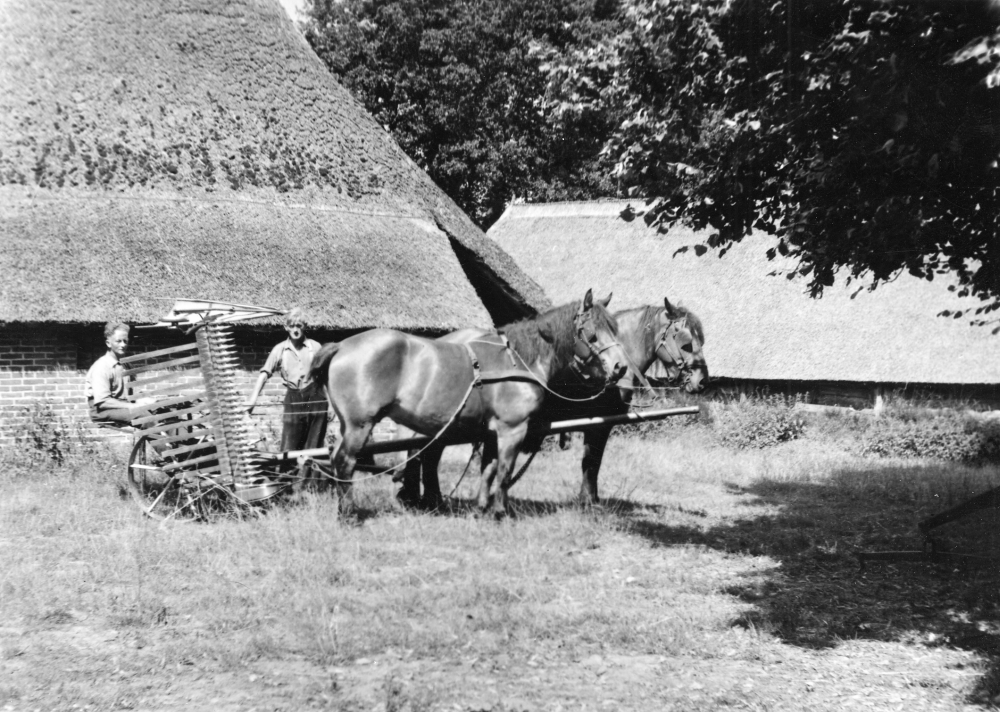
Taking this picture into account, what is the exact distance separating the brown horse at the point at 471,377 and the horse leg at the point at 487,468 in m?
0.01

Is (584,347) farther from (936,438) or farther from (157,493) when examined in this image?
(936,438)

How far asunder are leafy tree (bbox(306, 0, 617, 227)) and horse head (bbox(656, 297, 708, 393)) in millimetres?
16173

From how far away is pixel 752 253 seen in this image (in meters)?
19.2

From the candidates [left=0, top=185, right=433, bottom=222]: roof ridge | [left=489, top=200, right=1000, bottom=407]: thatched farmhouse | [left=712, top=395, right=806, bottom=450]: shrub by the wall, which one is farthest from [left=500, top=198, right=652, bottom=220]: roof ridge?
[left=0, top=185, right=433, bottom=222]: roof ridge

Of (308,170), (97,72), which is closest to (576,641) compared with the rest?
(308,170)

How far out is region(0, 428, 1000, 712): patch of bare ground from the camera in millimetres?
4730

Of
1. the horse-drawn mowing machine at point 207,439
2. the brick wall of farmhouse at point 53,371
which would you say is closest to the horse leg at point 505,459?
the horse-drawn mowing machine at point 207,439

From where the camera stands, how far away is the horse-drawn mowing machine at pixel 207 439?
296 inches

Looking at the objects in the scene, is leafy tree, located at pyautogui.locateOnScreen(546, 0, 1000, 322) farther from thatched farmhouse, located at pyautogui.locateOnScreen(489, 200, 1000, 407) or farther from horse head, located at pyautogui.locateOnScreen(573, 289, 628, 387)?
thatched farmhouse, located at pyautogui.locateOnScreen(489, 200, 1000, 407)

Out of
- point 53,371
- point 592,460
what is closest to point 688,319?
point 592,460

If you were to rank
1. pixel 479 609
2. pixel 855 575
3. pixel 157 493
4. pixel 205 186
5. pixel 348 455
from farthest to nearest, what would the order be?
1. pixel 205 186
2. pixel 157 493
3. pixel 348 455
4. pixel 855 575
5. pixel 479 609

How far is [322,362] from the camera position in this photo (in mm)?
7832

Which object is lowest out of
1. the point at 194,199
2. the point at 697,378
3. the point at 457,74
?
the point at 697,378

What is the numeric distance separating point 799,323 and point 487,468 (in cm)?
1004
